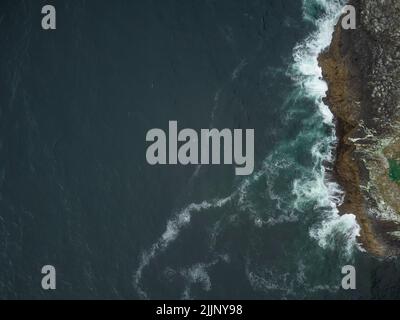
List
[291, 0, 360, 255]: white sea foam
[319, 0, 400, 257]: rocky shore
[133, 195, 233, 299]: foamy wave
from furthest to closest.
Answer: [291, 0, 360, 255]: white sea foam → [319, 0, 400, 257]: rocky shore → [133, 195, 233, 299]: foamy wave

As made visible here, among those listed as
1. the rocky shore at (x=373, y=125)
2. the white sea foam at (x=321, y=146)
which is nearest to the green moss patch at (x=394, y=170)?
the rocky shore at (x=373, y=125)

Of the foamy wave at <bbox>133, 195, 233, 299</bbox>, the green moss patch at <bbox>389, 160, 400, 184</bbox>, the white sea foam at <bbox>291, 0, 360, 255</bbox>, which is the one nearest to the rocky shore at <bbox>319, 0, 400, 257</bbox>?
the green moss patch at <bbox>389, 160, 400, 184</bbox>

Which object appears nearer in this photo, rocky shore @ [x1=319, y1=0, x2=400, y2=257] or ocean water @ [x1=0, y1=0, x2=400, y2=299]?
ocean water @ [x1=0, y1=0, x2=400, y2=299]

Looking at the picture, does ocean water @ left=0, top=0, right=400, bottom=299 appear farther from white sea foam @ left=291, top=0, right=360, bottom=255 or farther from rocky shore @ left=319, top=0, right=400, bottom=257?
rocky shore @ left=319, top=0, right=400, bottom=257

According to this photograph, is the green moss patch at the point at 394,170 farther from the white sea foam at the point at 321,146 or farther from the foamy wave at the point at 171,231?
the foamy wave at the point at 171,231

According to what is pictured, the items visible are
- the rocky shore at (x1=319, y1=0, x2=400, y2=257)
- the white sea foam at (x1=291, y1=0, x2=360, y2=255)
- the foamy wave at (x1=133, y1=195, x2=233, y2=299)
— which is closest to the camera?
the foamy wave at (x1=133, y1=195, x2=233, y2=299)
